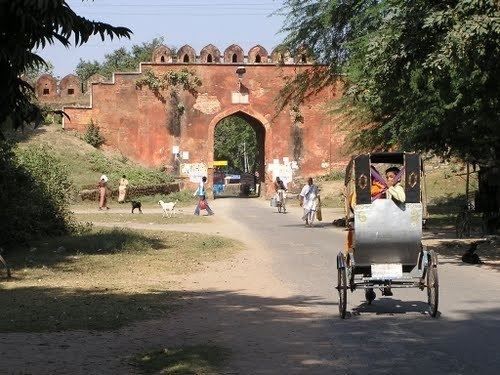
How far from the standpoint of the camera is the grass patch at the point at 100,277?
927 centimetres

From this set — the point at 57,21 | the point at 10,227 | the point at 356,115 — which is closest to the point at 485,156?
the point at 356,115

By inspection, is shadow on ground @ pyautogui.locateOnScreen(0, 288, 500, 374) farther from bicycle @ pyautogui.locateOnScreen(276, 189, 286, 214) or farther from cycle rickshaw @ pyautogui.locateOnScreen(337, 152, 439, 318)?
bicycle @ pyautogui.locateOnScreen(276, 189, 286, 214)

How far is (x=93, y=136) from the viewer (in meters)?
47.5

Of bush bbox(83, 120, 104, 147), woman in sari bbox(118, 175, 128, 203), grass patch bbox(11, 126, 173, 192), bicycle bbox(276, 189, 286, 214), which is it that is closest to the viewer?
bicycle bbox(276, 189, 286, 214)

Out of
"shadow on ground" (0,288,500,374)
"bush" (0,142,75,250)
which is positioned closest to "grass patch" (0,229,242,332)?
"shadow on ground" (0,288,500,374)

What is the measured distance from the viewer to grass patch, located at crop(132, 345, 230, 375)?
21.7ft

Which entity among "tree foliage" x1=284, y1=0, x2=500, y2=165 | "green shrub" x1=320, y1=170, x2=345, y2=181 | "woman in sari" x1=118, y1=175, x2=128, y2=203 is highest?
"tree foliage" x1=284, y1=0, x2=500, y2=165

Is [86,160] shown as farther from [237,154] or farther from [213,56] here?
[237,154]

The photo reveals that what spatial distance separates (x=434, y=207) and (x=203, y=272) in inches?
774

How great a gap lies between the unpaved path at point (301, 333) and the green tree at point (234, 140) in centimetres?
6797

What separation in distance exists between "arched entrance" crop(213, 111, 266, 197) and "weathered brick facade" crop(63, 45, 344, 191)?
1133mm

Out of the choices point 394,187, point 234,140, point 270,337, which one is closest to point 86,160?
point 394,187

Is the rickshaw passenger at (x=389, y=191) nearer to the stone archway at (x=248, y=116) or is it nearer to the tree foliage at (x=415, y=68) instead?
the tree foliage at (x=415, y=68)

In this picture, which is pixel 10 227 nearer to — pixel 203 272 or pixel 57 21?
pixel 203 272
